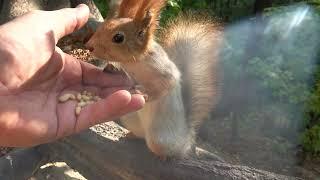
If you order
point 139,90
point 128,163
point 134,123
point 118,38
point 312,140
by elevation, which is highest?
point 118,38

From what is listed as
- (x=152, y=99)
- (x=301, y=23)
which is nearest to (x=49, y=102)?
(x=152, y=99)

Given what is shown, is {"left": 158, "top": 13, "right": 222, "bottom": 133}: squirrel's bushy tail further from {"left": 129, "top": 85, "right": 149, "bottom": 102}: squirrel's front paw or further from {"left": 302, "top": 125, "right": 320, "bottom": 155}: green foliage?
{"left": 302, "top": 125, "right": 320, "bottom": 155}: green foliage

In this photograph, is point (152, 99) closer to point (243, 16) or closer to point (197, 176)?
point (197, 176)

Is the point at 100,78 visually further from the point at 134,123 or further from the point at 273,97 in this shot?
the point at 273,97

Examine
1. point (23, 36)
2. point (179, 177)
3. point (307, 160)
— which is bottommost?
point (307, 160)

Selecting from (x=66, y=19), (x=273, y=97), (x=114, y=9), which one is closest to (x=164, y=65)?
(x=114, y=9)

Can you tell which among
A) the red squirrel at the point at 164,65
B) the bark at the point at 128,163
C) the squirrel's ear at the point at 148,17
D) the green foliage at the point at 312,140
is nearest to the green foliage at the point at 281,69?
the green foliage at the point at 312,140
